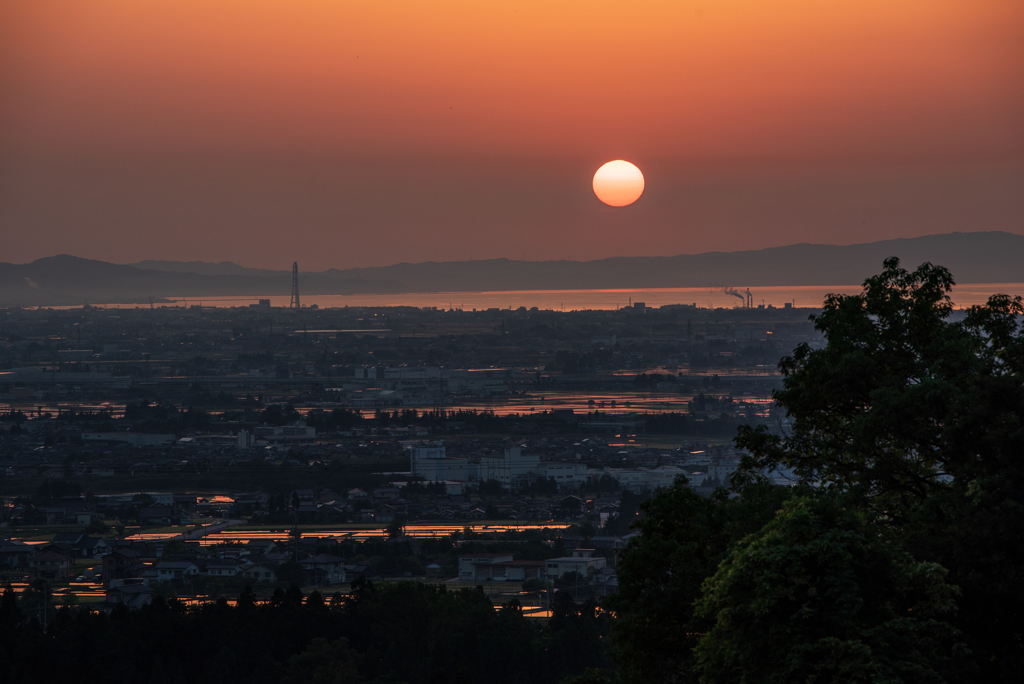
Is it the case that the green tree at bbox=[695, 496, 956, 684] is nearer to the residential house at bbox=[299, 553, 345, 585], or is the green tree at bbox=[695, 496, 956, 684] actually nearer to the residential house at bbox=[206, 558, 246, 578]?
the residential house at bbox=[299, 553, 345, 585]

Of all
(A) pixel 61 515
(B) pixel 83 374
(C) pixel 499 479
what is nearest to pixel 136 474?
(A) pixel 61 515

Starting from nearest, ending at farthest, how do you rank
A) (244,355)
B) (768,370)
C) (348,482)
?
1. (348,482)
2. (768,370)
3. (244,355)

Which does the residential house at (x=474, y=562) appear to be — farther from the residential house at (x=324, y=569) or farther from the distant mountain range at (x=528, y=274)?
the distant mountain range at (x=528, y=274)

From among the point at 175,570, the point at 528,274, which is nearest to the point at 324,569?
the point at 175,570

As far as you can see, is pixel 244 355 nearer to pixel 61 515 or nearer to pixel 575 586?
pixel 61 515

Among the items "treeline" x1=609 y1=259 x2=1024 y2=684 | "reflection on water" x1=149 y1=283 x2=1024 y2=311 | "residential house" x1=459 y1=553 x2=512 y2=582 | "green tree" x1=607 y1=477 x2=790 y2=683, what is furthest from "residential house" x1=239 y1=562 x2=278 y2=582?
"reflection on water" x1=149 y1=283 x2=1024 y2=311

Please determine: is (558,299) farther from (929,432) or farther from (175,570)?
(929,432)
